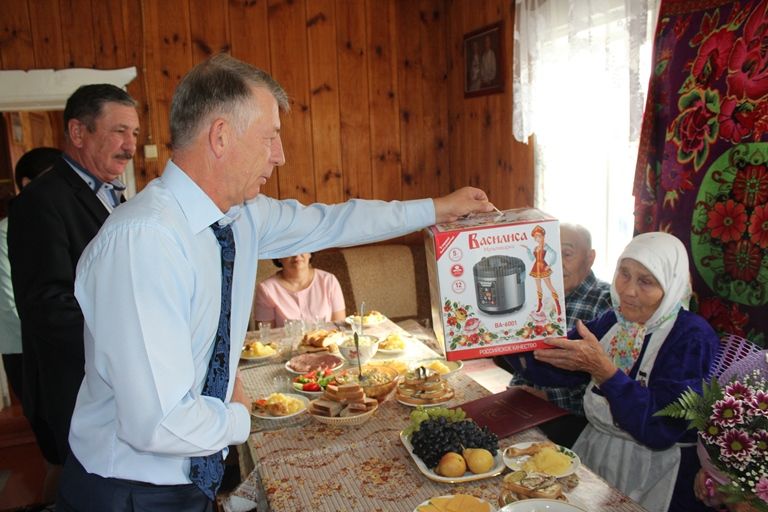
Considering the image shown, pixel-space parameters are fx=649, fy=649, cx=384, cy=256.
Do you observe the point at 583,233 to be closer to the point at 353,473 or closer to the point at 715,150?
the point at 715,150

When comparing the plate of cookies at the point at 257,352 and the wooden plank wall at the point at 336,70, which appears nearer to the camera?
the plate of cookies at the point at 257,352

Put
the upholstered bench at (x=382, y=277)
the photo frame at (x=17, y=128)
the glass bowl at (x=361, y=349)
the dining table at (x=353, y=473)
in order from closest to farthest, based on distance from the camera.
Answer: the dining table at (x=353, y=473) < the glass bowl at (x=361, y=349) < the upholstered bench at (x=382, y=277) < the photo frame at (x=17, y=128)

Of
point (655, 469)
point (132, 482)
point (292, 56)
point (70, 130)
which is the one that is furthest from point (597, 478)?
point (292, 56)

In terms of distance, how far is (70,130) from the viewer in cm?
228

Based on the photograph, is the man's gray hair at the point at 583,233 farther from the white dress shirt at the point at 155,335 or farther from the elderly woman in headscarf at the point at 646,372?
the white dress shirt at the point at 155,335

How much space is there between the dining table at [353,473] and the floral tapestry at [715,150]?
95 cm

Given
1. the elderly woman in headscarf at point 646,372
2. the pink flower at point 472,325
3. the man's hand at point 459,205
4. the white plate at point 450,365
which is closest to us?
the pink flower at point 472,325

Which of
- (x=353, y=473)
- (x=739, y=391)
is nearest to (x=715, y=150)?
(x=739, y=391)

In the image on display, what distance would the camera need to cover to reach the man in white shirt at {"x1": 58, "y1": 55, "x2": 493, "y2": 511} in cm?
106

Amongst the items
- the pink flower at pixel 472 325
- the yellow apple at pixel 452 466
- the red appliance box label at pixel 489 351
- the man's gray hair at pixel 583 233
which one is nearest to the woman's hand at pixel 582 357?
the red appliance box label at pixel 489 351

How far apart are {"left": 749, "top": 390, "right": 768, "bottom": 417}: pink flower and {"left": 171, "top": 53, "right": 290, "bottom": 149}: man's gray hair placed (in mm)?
1099

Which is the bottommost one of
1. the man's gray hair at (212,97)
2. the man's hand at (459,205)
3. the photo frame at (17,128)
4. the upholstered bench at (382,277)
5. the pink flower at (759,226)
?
the upholstered bench at (382,277)

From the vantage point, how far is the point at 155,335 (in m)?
1.06

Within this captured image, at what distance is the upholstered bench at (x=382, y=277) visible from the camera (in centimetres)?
442
